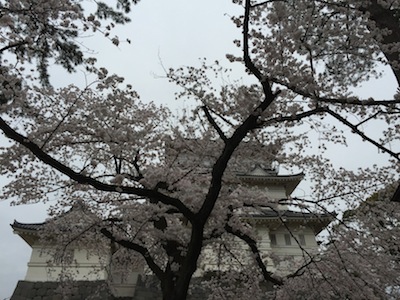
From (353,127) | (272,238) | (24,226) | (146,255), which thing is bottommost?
(146,255)

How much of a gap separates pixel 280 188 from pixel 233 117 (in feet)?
47.0

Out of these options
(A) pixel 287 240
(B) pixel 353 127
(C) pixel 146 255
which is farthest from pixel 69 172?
(A) pixel 287 240

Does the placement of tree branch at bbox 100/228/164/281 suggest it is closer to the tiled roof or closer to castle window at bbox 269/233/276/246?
the tiled roof

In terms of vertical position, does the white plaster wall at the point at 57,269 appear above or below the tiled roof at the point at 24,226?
below

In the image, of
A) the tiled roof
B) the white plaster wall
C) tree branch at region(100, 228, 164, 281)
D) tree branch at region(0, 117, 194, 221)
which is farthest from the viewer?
the tiled roof

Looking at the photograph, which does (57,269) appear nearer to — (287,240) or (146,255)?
(146,255)

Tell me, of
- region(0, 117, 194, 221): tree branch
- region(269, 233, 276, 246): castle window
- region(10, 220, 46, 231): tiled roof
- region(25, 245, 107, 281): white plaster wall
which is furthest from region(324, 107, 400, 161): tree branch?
region(10, 220, 46, 231): tiled roof

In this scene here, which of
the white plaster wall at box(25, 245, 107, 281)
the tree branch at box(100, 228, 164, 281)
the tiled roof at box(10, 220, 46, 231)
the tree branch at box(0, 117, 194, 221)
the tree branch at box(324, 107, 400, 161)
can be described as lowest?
the tree branch at box(100, 228, 164, 281)

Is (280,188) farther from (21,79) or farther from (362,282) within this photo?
(21,79)

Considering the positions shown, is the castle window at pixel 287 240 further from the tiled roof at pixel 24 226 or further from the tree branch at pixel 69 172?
the tree branch at pixel 69 172

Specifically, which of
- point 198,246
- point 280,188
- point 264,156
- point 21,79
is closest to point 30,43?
point 21,79

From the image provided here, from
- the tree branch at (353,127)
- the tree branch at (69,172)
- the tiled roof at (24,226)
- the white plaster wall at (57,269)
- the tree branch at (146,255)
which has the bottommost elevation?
the tree branch at (146,255)

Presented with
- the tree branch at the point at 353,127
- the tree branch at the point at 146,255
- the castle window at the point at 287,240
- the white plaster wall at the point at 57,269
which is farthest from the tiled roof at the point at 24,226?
the tree branch at the point at 353,127

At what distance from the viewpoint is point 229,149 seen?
458 centimetres
